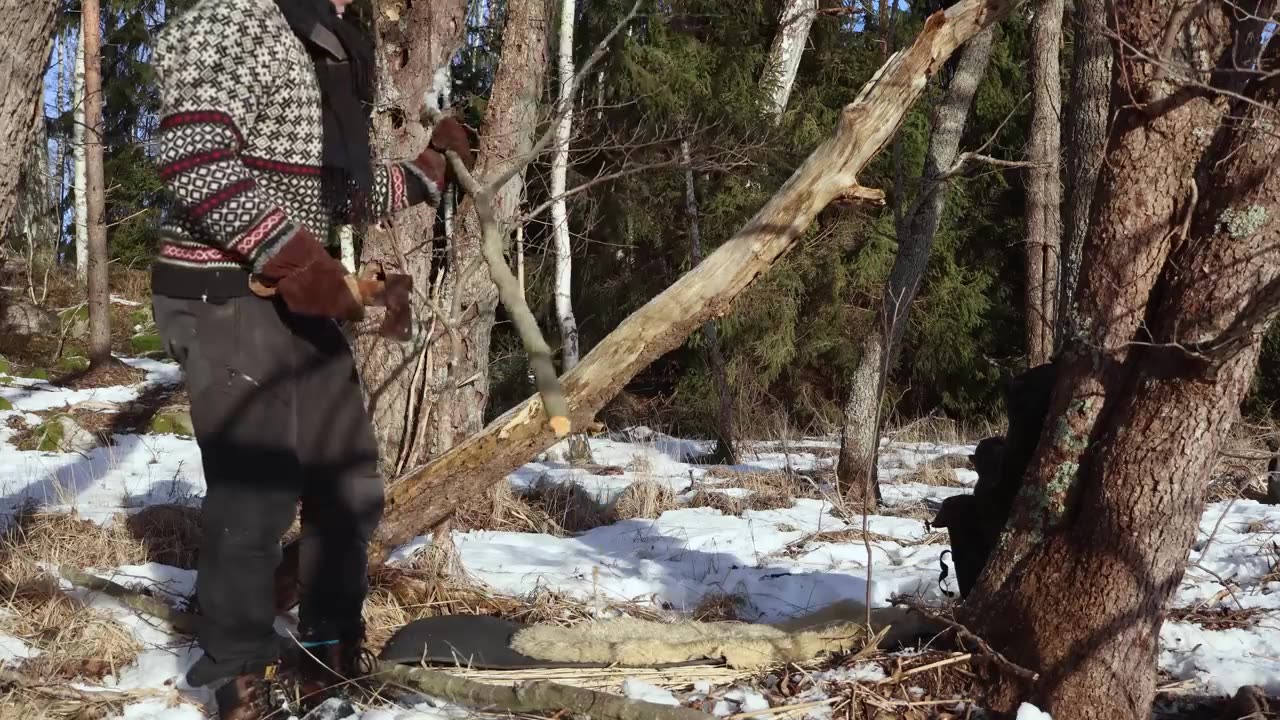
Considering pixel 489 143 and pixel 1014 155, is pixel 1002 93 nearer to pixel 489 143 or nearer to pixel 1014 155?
pixel 1014 155

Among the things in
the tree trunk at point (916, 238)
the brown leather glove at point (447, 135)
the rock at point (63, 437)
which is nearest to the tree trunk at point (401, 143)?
the brown leather glove at point (447, 135)

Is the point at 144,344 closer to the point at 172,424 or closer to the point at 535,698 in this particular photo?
the point at 172,424

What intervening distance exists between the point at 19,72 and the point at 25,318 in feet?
37.3

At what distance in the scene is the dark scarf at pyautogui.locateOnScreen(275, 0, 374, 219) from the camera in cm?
242

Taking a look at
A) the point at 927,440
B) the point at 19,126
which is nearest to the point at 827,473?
the point at 927,440

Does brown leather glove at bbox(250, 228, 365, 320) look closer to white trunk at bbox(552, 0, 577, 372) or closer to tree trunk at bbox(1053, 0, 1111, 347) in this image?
tree trunk at bbox(1053, 0, 1111, 347)

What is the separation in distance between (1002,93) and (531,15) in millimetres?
8869

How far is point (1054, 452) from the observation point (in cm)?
248

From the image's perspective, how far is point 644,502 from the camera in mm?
5219

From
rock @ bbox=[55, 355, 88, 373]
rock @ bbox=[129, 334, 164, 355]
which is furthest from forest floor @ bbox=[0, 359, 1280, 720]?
rock @ bbox=[129, 334, 164, 355]

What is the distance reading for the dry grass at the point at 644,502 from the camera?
16.8 ft

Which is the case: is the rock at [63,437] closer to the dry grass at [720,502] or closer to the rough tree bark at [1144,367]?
the dry grass at [720,502]

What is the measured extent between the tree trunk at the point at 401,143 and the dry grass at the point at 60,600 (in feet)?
3.79

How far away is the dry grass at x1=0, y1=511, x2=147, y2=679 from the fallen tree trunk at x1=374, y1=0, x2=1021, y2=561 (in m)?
1.19
